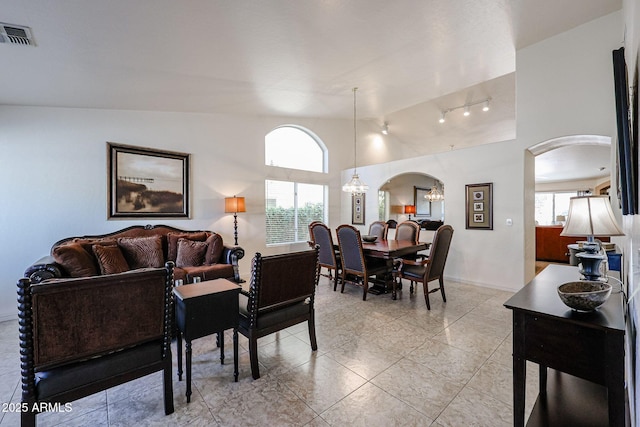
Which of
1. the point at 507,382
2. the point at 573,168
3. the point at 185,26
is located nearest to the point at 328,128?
the point at 185,26

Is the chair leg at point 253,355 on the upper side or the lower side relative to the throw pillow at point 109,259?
lower

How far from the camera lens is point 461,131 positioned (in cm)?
767

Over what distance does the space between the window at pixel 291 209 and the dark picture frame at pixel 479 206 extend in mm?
3385

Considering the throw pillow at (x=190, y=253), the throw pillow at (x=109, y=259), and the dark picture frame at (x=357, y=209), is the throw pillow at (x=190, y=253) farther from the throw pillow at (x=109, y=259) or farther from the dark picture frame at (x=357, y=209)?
Result: the dark picture frame at (x=357, y=209)

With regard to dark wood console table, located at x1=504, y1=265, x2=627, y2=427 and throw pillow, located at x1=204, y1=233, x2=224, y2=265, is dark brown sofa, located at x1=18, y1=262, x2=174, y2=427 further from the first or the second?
throw pillow, located at x1=204, y1=233, x2=224, y2=265

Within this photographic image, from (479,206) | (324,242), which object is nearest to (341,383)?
(324,242)

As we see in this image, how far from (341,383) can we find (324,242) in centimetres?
243

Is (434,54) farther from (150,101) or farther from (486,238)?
(150,101)

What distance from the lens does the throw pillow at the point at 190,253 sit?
391cm

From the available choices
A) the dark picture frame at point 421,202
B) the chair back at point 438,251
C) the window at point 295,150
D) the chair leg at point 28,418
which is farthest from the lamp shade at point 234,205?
the dark picture frame at point 421,202

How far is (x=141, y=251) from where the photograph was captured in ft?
12.2

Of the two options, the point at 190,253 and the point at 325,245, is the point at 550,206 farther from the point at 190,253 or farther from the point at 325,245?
the point at 190,253

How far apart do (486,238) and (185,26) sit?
5.07 m

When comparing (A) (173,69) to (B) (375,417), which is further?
(A) (173,69)
